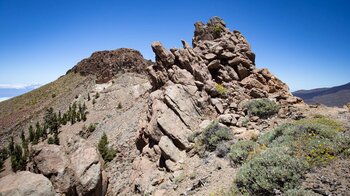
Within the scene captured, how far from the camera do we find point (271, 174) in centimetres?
762

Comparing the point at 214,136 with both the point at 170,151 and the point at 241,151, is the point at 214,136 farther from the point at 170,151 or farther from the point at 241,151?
the point at 170,151

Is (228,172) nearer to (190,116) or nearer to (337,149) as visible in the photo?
(337,149)

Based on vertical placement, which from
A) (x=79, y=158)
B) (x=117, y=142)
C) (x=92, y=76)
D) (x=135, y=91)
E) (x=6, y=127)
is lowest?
(x=6, y=127)

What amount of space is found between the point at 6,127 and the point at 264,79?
56.9 m

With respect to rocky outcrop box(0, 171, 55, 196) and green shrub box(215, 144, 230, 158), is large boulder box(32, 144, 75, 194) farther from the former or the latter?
green shrub box(215, 144, 230, 158)

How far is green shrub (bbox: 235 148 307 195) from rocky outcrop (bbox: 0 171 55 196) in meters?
8.77

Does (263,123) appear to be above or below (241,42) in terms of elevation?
below

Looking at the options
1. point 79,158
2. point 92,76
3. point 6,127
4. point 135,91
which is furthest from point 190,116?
point 92,76

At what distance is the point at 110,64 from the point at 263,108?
59.5m

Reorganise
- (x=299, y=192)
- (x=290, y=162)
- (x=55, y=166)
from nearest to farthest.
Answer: (x=299, y=192) → (x=290, y=162) → (x=55, y=166)

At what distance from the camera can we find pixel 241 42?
24812mm

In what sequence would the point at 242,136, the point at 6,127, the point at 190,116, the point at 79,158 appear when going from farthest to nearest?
the point at 6,127 < the point at 190,116 < the point at 242,136 < the point at 79,158

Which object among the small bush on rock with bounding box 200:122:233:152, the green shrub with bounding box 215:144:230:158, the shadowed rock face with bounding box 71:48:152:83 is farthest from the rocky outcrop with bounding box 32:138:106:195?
the shadowed rock face with bounding box 71:48:152:83

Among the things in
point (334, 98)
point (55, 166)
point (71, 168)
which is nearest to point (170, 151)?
point (71, 168)
